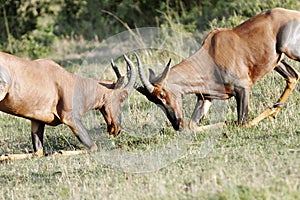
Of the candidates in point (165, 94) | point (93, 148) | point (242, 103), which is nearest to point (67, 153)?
point (93, 148)

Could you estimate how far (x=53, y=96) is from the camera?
38.5ft

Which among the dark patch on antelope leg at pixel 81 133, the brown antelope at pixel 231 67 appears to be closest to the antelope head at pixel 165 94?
the brown antelope at pixel 231 67

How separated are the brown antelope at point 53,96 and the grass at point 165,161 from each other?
0.31 metres

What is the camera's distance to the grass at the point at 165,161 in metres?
8.05

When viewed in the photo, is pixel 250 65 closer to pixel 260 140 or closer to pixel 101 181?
pixel 260 140

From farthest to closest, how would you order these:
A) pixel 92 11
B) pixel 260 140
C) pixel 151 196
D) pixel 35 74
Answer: pixel 92 11, pixel 35 74, pixel 260 140, pixel 151 196

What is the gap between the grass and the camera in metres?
8.05

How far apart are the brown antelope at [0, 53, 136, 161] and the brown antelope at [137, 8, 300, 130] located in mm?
538

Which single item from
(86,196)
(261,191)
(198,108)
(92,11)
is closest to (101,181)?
(86,196)

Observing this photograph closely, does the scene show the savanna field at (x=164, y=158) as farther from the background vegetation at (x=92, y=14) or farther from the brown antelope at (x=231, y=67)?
the background vegetation at (x=92, y=14)

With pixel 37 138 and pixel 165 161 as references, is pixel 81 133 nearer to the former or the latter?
pixel 37 138

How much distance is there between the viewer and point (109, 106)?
1211 centimetres

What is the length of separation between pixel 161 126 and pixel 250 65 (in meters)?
1.66

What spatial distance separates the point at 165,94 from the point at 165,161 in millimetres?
2224
